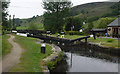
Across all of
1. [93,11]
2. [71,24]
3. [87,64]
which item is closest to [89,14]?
[93,11]

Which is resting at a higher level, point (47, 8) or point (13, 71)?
point (47, 8)

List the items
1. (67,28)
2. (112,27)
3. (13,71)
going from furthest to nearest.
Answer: (67,28) → (112,27) → (13,71)

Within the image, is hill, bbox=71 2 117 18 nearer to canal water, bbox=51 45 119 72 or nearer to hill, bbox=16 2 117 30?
hill, bbox=16 2 117 30

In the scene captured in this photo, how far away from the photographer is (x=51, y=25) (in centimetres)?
4597

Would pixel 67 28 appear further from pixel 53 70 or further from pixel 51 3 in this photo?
pixel 53 70

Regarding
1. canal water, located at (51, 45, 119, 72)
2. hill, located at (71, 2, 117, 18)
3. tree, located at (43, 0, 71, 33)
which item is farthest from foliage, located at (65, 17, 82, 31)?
hill, located at (71, 2, 117, 18)

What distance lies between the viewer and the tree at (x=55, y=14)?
149 feet

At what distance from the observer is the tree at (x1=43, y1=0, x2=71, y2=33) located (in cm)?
4550

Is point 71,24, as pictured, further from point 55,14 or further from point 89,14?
point 89,14

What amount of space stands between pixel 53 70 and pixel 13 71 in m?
2.76

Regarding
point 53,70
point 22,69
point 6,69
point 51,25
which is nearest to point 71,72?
point 53,70

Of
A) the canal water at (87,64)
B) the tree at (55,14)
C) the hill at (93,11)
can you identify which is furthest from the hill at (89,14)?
the canal water at (87,64)

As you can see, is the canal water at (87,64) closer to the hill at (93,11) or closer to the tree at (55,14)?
the tree at (55,14)

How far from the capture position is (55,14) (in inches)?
1795
